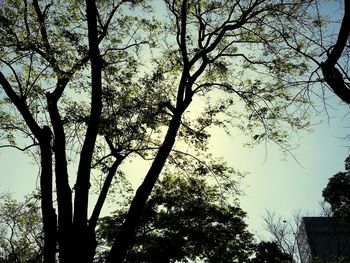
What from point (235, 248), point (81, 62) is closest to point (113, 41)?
point (81, 62)

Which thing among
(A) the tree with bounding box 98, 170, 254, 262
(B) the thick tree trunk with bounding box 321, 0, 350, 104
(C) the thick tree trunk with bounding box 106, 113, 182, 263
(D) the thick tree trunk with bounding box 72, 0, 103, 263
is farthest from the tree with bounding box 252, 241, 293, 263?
(B) the thick tree trunk with bounding box 321, 0, 350, 104

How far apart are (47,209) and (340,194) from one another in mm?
29617

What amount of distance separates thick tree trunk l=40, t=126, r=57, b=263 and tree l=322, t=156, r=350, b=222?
Answer: 93.5 feet

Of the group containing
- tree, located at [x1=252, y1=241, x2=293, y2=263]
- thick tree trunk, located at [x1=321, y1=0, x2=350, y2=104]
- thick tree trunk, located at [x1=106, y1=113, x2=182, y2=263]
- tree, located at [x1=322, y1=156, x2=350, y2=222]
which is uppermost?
tree, located at [x1=322, y1=156, x2=350, y2=222]

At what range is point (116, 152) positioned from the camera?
39.8 feet

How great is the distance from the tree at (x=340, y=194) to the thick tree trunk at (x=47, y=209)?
93.5 feet

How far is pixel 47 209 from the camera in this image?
7504mm

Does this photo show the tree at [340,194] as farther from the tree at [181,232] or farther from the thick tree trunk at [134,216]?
the thick tree trunk at [134,216]

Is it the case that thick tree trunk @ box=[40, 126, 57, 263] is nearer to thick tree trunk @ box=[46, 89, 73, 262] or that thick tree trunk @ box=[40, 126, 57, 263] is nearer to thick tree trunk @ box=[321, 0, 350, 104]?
thick tree trunk @ box=[46, 89, 73, 262]

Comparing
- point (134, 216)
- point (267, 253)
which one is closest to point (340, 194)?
point (267, 253)

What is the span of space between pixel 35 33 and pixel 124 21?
306 centimetres

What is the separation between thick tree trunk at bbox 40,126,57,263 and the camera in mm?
7332

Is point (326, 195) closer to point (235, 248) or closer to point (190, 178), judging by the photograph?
point (235, 248)

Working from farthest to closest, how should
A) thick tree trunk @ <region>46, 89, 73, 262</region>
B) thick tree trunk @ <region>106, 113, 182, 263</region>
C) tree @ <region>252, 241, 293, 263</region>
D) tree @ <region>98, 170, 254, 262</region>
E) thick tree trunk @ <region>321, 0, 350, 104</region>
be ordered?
tree @ <region>252, 241, 293, 263</region> < tree @ <region>98, 170, 254, 262</region> < thick tree trunk @ <region>106, 113, 182, 263</region> < thick tree trunk @ <region>46, 89, 73, 262</region> < thick tree trunk @ <region>321, 0, 350, 104</region>
